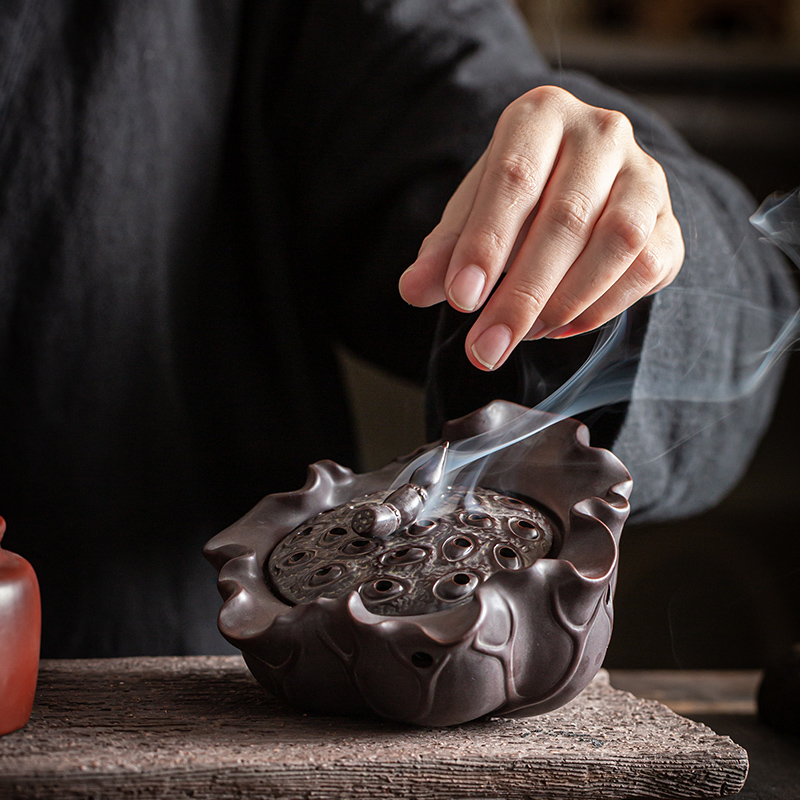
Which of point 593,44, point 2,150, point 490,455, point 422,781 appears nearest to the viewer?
point 422,781

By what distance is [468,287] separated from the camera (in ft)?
1.67

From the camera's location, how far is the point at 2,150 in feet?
2.64

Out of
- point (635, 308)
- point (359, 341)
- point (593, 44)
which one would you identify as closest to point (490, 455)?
point (635, 308)

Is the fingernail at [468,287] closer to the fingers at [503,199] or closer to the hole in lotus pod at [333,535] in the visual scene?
the fingers at [503,199]

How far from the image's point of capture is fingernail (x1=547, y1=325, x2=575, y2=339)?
559 mm

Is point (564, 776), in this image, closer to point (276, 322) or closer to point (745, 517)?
point (276, 322)

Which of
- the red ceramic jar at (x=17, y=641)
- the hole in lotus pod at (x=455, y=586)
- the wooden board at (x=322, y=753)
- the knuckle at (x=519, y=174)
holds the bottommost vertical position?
the wooden board at (x=322, y=753)

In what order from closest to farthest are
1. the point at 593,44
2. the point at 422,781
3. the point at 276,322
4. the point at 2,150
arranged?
the point at 422,781
the point at 2,150
the point at 276,322
the point at 593,44

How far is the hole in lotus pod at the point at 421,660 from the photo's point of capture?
43cm

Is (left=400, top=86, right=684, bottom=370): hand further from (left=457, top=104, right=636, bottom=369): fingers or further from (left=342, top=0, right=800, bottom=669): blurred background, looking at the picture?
(left=342, top=0, right=800, bottom=669): blurred background

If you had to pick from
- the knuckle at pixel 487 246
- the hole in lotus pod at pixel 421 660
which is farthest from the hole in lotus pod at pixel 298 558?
the knuckle at pixel 487 246

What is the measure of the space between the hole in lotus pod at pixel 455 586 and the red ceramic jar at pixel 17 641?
0.23m

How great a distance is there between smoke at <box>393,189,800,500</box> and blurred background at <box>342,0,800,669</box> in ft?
2.80

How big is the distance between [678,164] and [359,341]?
Result: 0.40 meters
